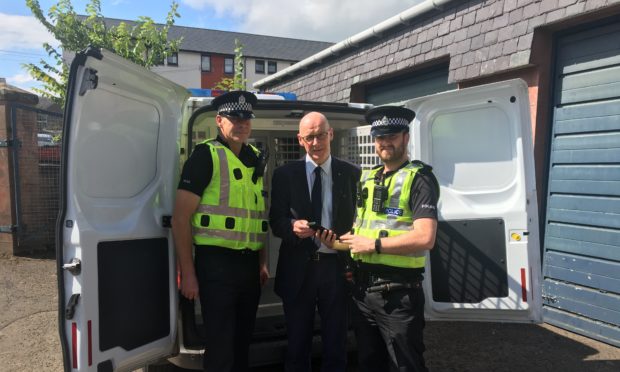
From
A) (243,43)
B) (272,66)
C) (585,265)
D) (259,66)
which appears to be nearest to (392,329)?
(585,265)

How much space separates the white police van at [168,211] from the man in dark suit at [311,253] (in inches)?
15.9

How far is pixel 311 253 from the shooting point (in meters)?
2.70

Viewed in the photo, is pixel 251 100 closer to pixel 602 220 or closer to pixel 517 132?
pixel 517 132

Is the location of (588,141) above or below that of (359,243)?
above

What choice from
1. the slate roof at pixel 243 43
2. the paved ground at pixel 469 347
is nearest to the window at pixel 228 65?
the slate roof at pixel 243 43

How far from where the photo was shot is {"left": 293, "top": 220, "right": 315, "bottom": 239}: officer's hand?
2.53 meters

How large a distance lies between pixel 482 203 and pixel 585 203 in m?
1.87

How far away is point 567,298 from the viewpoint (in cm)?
441

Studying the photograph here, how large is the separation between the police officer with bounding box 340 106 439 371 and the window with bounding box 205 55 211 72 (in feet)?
136

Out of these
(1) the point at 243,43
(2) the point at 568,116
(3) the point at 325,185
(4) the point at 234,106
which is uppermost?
(1) the point at 243,43

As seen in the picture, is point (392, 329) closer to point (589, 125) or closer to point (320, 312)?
point (320, 312)

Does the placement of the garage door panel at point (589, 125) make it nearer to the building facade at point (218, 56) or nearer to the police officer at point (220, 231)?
the police officer at point (220, 231)

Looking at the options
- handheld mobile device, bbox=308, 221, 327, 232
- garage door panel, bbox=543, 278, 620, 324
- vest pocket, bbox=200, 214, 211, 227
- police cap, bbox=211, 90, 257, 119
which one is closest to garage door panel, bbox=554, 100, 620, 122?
garage door panel, bbox=543, 278, 620, 324

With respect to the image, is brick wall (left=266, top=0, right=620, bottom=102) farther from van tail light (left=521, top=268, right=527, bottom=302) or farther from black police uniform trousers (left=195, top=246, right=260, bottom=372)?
black police uniform trousers (left=195, top=246, right=260, bottom=372)
